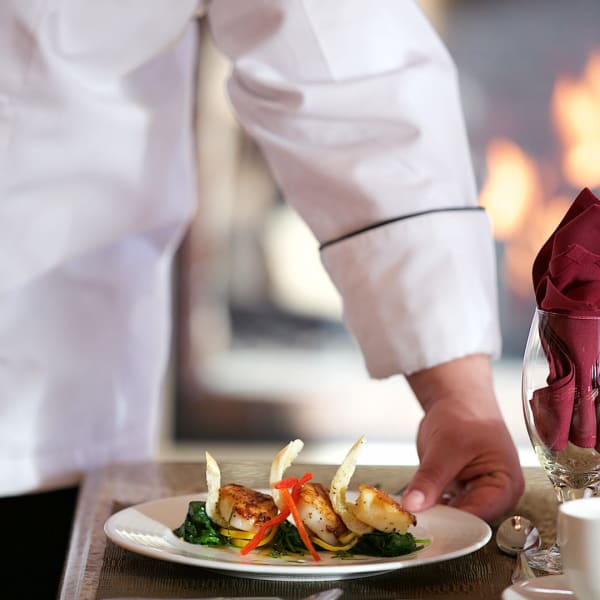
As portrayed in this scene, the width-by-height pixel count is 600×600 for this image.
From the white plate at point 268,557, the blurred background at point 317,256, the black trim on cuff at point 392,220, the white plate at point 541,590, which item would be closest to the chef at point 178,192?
→ the black trim on cuff at point 392,220

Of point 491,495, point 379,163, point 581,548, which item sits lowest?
point 491,495

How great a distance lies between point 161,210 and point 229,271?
130 centimetres

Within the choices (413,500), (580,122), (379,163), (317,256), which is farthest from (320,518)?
(580,122)

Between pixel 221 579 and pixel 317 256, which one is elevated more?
pixel 221 579

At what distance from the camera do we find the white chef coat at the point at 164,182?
88cm

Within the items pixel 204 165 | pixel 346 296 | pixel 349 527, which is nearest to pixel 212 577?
pixel 349 527

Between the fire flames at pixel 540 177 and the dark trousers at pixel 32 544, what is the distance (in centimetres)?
155

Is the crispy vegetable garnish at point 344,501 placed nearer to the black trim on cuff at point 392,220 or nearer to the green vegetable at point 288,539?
the green vegetable at point 288,539

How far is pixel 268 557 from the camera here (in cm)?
59

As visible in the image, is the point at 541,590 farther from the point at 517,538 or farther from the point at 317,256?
the point at 317,256

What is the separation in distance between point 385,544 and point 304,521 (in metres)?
0.05

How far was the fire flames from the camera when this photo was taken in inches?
92.0

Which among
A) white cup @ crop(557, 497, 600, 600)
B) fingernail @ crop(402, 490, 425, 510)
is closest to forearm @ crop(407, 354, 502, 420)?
fingernail @ crop(402, 490, 425, 510)

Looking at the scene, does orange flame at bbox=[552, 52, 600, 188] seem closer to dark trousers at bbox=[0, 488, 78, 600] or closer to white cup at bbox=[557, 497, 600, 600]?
dark trousers at bbox=[0, 488, 78, 600]
